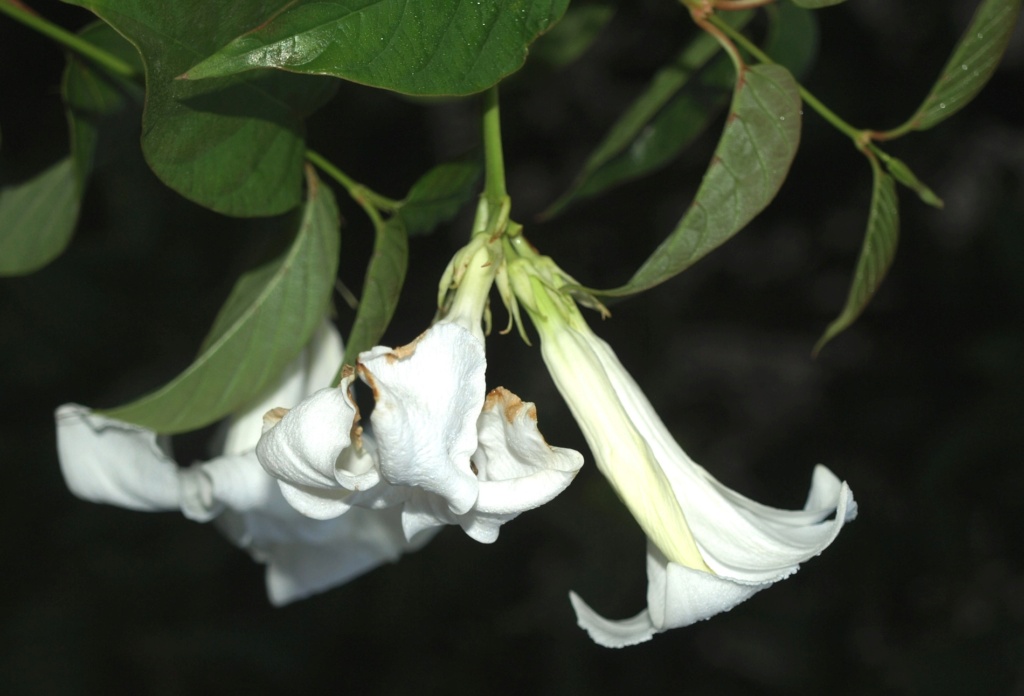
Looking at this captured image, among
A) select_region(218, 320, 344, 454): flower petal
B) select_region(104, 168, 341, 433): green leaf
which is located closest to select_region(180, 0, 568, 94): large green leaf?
select_region(104, 168, 341, 433): green leaf

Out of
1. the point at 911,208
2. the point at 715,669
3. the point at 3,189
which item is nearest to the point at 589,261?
the point at 911,208

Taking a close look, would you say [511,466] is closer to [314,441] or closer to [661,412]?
[314,441]

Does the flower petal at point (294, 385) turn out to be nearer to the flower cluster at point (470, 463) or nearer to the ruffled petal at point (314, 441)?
the flower cluster at point (470, 463)

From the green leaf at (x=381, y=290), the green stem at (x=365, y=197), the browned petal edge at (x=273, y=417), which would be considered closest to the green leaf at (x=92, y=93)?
the green stem at (x=365, y=197)

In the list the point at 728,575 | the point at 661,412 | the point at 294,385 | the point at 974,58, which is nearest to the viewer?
the point at 728,575

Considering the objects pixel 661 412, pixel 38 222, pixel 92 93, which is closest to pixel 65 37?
pixel 92 93
